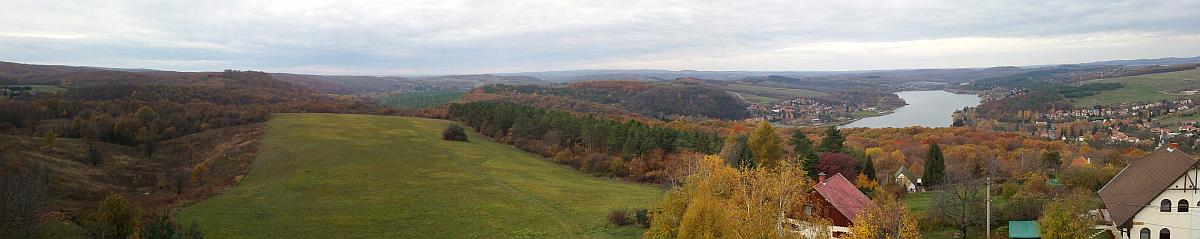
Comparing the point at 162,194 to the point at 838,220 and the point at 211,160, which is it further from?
the point at 838,220

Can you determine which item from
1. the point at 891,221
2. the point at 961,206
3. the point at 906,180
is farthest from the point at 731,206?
the point at 906,180

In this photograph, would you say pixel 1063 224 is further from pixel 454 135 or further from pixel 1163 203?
pixel 454 135

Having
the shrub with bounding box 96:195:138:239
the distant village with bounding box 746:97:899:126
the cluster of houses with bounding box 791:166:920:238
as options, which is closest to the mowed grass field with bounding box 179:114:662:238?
the shrub with bounding box 96:195:138:239

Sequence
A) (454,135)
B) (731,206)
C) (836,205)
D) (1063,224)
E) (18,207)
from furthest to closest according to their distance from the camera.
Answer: (454,135), (18,207), (836,205), (1063,224), (731,206)

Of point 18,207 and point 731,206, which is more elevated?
point 731,206

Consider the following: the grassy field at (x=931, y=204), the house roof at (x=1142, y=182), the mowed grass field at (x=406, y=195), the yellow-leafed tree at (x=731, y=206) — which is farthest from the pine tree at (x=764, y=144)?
the yellow-leafed tree at (x=731, y=206)

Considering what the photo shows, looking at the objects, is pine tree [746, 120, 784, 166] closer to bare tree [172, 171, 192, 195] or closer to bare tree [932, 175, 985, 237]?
bare tree [932, 175, 985, 237]
